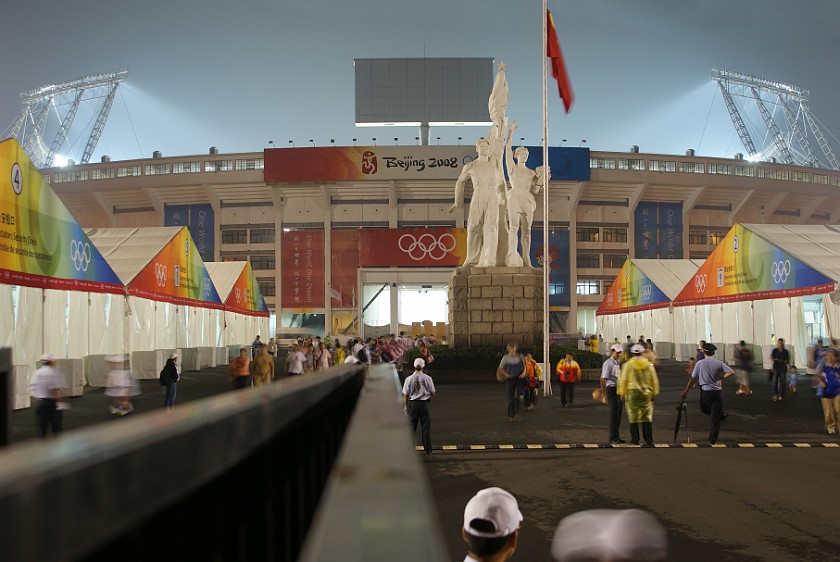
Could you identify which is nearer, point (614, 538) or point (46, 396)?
point (614, 538)

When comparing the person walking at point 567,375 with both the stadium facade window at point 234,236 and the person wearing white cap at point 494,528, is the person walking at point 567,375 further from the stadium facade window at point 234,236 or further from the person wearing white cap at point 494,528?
the stadium facade window at point 234,236

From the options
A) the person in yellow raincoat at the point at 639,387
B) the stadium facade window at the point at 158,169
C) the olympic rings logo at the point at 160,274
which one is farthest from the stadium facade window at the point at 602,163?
the person in yellow raincoat at the point at 639,387

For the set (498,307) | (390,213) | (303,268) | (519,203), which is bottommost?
(498,307)

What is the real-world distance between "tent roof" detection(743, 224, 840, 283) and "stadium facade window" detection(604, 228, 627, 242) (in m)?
41.1

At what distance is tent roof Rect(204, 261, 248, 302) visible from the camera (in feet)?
121

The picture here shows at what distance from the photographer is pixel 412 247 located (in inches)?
2421

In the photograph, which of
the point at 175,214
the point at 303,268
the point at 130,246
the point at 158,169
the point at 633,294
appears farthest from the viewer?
the point at 158,169

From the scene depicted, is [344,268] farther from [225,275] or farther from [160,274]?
[160,274]

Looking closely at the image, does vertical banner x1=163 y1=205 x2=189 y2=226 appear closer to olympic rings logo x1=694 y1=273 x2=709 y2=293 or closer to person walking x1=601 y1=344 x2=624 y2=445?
olympic rings logo x1=694 y1=273 x2=709 y2=293

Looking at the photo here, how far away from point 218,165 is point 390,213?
16.3 metres

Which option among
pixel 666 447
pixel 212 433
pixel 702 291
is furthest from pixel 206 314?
pixel 212 433

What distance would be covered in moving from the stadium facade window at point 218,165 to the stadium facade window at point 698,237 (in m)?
42.2

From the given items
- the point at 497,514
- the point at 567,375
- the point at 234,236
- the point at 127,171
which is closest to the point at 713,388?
the point at 567,375

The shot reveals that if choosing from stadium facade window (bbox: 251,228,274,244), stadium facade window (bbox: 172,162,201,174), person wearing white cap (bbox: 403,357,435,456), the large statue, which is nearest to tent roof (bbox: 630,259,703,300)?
the large statue
